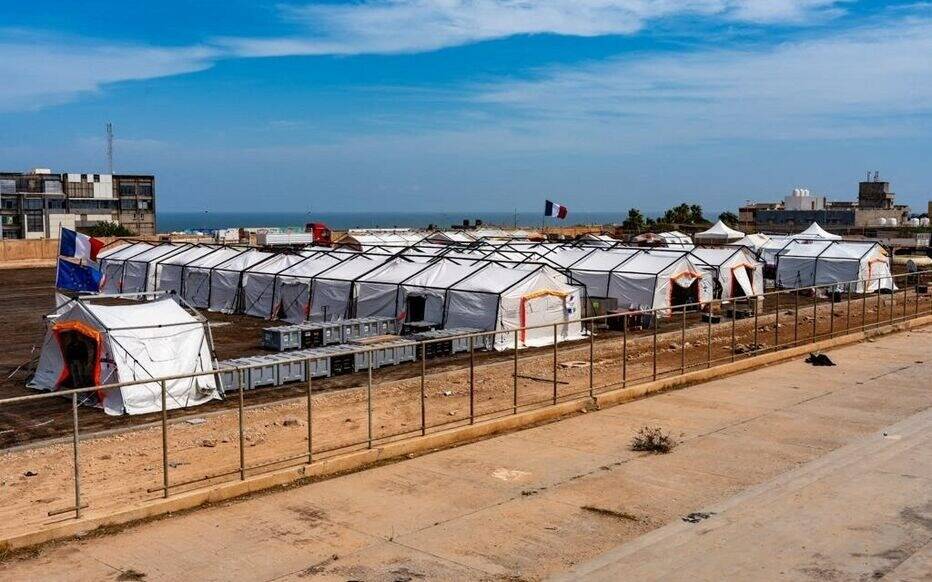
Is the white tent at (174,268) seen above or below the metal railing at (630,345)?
above

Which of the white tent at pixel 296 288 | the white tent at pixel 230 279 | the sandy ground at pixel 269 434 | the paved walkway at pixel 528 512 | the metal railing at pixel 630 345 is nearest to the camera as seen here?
the paved walkway at pixel 528 512

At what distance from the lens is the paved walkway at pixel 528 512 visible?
10.3 meters

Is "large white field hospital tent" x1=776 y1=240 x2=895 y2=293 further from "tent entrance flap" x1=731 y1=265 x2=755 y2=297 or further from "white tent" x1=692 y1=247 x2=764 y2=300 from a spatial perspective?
"tent entrance flap" x1=731 y1=265 x2=755 y2=297

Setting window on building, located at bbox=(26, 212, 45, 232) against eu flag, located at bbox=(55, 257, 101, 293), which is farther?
window on building, located at bbox=(26, 212, 45, 232)

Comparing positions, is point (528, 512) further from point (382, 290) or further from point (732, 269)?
point (732, 269)

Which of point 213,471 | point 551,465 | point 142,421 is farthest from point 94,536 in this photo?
point 142,421

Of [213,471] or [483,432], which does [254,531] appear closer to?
[213,471]

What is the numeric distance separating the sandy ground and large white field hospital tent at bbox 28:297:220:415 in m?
2.10

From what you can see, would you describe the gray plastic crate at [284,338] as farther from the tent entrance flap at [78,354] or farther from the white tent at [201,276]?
the white tent at [201,276]

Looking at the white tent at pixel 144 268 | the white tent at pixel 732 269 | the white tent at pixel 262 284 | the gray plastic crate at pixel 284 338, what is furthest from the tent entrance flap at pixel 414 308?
the white tent at pixel 144 268

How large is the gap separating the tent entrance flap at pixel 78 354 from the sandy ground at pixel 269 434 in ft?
13.5

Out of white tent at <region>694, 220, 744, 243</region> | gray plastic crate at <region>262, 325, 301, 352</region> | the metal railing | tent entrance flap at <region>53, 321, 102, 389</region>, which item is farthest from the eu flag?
white tent at <region>694, 220, 744, 243</region>

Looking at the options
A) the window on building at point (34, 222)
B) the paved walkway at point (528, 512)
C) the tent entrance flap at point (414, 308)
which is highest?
the window on building at point (34, 222)

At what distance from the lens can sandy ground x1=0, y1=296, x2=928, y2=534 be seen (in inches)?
541
